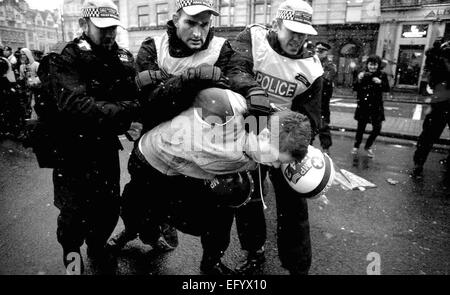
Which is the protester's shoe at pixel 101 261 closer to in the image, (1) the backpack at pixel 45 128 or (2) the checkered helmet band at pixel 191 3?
(1) the backpack at pixel 45 128

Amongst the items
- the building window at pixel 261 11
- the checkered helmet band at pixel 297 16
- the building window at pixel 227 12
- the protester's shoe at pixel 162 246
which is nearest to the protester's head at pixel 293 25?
the checkered helmet band at pixel 297 16


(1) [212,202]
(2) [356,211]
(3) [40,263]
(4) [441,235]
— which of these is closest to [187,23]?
(1) [212,202]

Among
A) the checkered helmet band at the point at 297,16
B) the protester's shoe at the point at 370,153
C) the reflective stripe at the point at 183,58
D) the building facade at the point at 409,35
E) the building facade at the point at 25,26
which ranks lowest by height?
the protester's shoe at the point at 370,153

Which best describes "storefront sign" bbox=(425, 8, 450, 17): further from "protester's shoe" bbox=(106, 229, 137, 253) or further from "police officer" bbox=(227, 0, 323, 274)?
"protester's shoe" bbox=(106, 229, 137, 253)

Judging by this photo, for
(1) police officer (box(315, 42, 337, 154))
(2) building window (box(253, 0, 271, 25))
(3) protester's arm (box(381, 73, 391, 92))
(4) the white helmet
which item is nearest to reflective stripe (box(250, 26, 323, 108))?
(4) the white helmet

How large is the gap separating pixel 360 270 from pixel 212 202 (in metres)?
1.44

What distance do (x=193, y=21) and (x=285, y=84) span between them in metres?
0.85

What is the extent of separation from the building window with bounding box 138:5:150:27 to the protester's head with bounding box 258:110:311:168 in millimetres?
29681

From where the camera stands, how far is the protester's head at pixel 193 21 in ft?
6.87

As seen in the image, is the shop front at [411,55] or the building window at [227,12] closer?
the shop front at [411,55]

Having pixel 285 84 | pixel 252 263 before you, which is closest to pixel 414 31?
pixel 285 84

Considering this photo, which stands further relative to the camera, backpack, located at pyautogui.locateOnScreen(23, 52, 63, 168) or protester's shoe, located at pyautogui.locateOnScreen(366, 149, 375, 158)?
protester's shoe, located at pyautogui.locateOnScreen(366, 149, 375, 158)

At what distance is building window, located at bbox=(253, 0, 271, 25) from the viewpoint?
22.7 metres

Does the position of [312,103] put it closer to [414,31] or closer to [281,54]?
[281,54]
